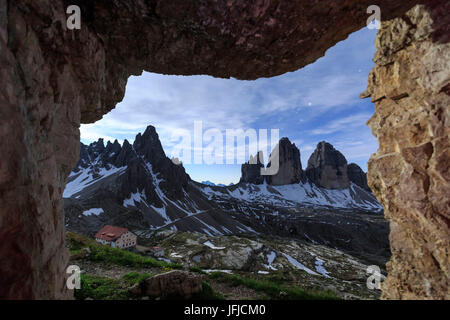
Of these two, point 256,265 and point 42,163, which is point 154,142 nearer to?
point 256,265

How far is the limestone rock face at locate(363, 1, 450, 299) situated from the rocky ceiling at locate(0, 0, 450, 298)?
0.04 m

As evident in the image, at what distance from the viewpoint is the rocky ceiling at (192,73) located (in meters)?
4.36

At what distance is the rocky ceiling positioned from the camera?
436 centimetres

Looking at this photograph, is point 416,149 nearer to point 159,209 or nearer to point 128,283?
point 128,283

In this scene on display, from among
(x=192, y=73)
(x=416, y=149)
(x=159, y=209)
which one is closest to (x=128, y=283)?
(x=192, y=73)

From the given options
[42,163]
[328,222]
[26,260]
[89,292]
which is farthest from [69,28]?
[328,222]

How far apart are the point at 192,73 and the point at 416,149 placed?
33.5 feet

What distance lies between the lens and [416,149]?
8.00 meters

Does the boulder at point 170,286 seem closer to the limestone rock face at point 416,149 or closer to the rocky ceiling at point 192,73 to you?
the rocky ceiling at point 192,73

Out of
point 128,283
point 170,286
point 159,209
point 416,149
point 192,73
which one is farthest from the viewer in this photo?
point 159,209

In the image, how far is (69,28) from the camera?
6.16 m

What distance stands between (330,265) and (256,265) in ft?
85.2

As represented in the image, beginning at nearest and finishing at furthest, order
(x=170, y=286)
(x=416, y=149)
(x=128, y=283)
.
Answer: (x=416, y=149) < (x=170, y=286) < (x=128, y=283)

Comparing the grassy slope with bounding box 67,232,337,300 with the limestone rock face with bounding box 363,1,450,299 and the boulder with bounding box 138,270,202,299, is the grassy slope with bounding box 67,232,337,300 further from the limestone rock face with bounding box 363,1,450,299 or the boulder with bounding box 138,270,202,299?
the limestone rock face with bounding box 363,1,450,299
